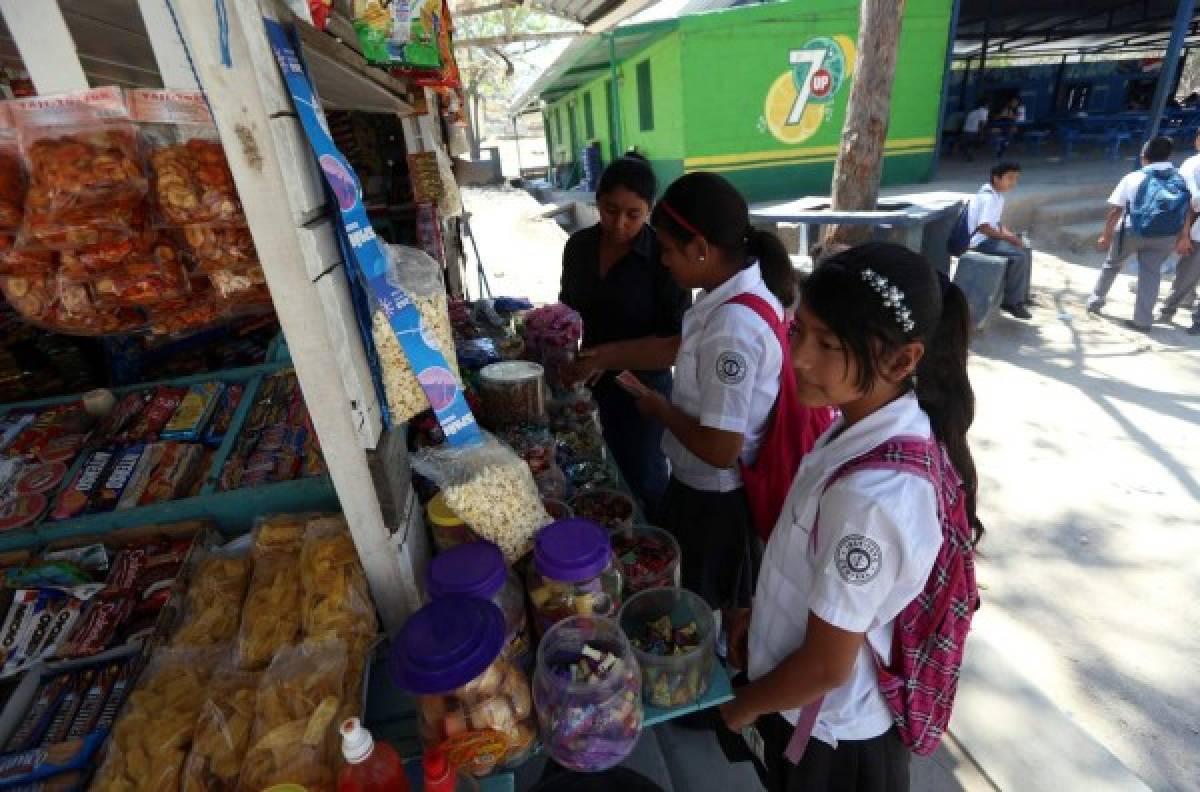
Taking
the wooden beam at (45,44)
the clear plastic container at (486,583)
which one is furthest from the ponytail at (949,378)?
the wooden beam at (45,44)

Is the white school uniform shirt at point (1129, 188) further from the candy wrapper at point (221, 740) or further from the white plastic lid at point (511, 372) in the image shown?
the candy wrapper at point (221, 740)

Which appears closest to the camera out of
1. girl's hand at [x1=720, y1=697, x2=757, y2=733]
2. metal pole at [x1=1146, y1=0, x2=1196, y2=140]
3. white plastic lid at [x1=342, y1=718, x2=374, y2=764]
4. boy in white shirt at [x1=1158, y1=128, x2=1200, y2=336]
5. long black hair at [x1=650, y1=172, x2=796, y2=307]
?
white plastic lid at [x1=342, y1=718, x2=374, y2=764]

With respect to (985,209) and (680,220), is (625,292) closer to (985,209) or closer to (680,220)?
(680,220)

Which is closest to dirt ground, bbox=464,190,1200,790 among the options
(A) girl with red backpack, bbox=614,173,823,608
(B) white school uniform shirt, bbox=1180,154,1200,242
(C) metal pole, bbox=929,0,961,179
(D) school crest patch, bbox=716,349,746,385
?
(B) white school uniform shirt, bbox=1180,154,1200,242

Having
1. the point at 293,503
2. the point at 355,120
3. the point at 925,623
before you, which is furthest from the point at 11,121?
the point at 355,120

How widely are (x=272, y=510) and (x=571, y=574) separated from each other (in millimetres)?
1022

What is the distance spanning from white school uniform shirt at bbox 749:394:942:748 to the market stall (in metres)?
0.23

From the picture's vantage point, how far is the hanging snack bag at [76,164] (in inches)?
36.4

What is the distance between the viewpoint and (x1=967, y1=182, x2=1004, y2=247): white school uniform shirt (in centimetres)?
629

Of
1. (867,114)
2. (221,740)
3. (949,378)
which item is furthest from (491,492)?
(867,114)

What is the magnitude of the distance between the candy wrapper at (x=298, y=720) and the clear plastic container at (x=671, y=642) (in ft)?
1.98

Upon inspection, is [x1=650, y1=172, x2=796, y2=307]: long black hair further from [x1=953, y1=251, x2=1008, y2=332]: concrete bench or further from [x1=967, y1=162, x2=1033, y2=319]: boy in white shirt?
[x1=967, y1=162, x2=1033, y2=319]: boy in white shirt

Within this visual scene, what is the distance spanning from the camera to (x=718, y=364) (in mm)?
1610

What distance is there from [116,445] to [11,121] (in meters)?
1.30
